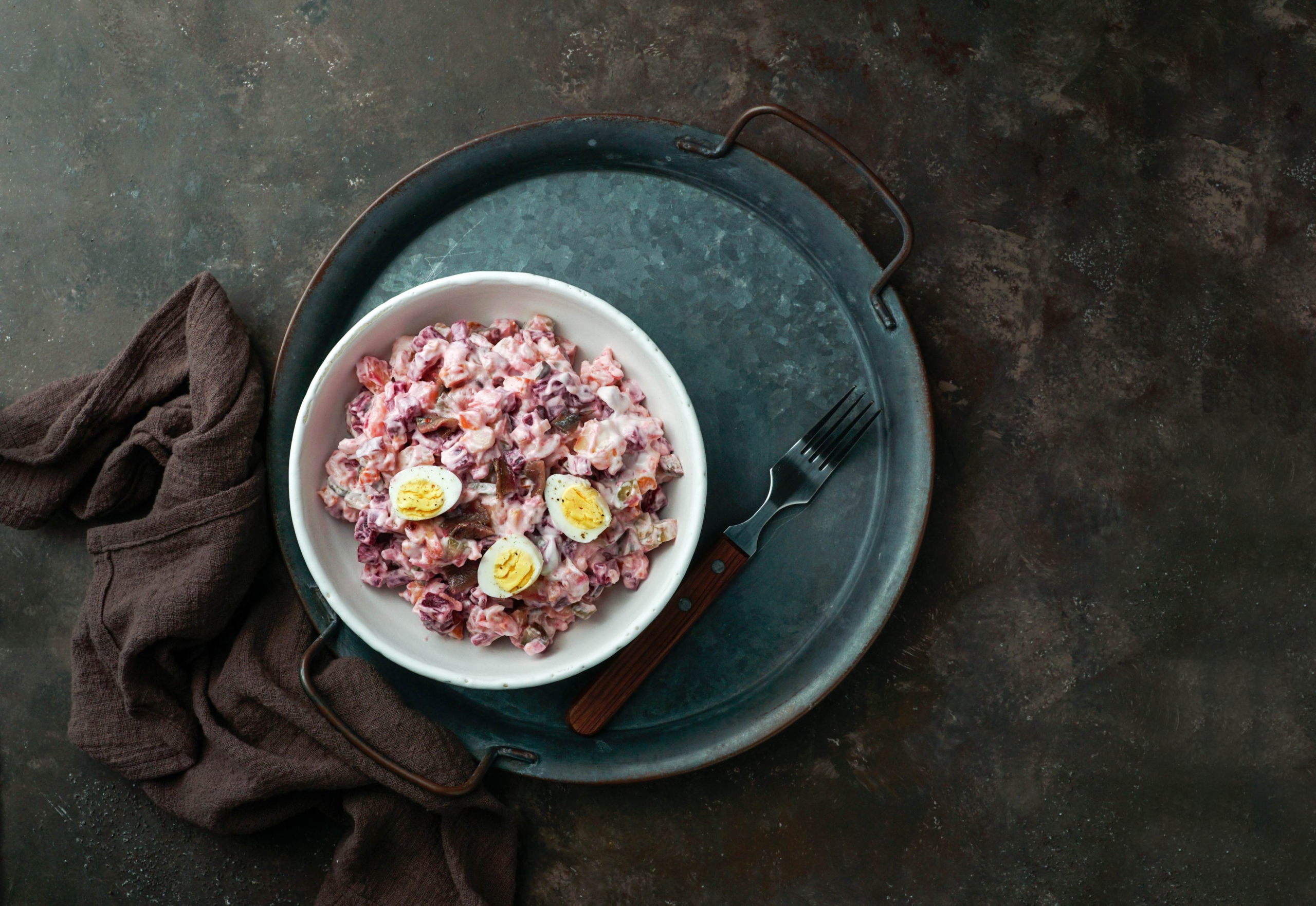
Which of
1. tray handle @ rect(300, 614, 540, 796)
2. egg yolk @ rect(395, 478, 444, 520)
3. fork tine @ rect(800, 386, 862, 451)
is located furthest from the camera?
fork tine @ rect(800, 386, 862, 451)

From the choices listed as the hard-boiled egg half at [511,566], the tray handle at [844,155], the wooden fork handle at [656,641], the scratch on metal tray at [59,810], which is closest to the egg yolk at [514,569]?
the hard-boiled egg half at [511,566]

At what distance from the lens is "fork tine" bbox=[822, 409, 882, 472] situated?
1745 millimetres

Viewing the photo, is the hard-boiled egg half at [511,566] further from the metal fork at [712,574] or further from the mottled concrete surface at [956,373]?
the mottled concrete surface at [956,373]

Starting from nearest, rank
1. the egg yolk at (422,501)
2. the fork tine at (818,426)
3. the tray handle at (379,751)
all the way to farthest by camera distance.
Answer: the egg yolk at (422,501) < the tray handle at (379,751) < the fork tine at (818,426)

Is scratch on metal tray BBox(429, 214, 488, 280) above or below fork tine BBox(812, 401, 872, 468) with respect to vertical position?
above

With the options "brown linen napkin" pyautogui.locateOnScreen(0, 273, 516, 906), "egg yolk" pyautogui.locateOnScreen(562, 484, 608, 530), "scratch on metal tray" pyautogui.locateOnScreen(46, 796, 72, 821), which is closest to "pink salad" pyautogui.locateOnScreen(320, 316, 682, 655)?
"egg yolk" pyautogui.locateOnScreen(562, 484, 608, 530)

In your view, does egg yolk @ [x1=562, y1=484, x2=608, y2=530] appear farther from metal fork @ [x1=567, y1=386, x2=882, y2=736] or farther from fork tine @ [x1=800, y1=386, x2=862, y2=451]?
fork tine @ [x1=800, y1=386, x2=862, y2=451]

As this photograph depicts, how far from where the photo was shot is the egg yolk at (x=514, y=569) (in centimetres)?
144

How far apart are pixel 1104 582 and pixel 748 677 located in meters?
0.92

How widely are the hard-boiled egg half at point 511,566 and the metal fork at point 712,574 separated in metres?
0.39

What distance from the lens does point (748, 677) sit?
1.77m

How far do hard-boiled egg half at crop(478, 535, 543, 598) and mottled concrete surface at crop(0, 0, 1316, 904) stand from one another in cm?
72

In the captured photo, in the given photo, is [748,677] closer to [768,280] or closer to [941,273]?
[768,280]

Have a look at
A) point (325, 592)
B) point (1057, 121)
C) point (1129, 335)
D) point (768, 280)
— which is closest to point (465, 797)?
point (325, 592)
